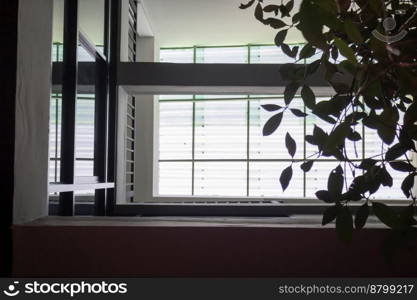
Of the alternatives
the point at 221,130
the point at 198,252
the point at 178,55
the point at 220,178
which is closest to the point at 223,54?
the point at 178,55

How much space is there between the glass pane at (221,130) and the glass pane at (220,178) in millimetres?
187

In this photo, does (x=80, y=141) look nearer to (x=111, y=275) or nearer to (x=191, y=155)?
(x=111, y=275)

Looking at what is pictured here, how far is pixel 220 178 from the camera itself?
770 cm

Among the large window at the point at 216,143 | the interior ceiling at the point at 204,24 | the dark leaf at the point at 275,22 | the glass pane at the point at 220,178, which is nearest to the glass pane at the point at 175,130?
the large window at the point at 216,143

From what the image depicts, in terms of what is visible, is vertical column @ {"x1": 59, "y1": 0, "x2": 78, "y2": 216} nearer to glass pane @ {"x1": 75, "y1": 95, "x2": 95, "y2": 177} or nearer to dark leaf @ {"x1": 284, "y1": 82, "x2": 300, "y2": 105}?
glass pane @ {"x1": 75, "y1": 95, "x2": 95, "y2": 177}

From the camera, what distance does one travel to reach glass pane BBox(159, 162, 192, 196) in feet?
25.2

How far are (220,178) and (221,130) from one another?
100cm

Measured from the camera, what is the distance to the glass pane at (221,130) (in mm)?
7669

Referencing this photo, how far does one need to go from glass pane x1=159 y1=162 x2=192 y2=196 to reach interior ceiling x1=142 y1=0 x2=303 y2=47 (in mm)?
2436

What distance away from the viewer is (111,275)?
1139mm

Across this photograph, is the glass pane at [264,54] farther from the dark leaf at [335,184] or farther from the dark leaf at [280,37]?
the dark leaf at [335,184]

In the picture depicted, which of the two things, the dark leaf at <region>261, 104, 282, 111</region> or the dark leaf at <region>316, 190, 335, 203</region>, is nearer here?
the dark leaf at <region>316, 190, 335, 203</region>

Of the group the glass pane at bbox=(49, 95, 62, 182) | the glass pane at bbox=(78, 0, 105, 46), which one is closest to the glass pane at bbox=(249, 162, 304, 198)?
the glass pane at bbox=(78, 0, 105, 46)

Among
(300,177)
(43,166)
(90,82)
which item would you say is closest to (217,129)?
(300,177)
